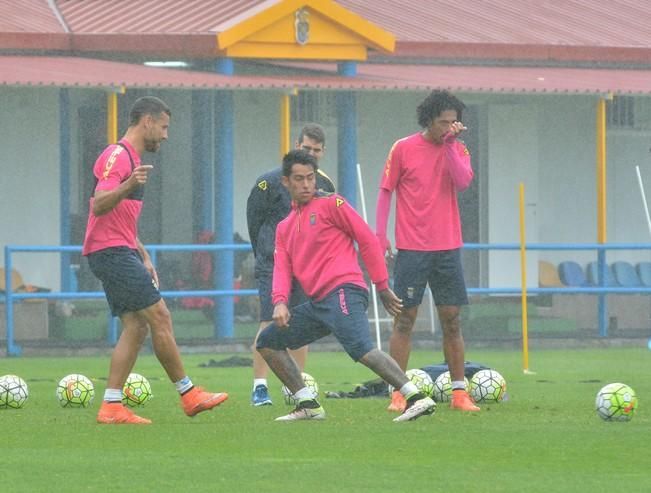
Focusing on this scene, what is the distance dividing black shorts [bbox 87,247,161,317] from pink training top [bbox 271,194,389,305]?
760 millimetres

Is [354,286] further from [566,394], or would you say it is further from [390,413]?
[566,394]

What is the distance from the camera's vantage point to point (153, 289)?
451 inches

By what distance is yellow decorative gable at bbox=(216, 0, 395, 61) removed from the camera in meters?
22.6

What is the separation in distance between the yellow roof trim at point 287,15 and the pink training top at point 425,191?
9810mm

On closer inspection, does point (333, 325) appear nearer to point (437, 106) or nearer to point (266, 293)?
point (437, 106)

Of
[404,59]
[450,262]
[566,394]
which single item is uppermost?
[404,59]

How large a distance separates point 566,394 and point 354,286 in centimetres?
360

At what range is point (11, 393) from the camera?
41.9 feet

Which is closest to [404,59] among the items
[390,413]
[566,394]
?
[566,394]

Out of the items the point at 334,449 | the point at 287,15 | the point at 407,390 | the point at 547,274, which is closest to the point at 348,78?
the point at 287,15

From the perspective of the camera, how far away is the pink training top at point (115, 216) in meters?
11.4

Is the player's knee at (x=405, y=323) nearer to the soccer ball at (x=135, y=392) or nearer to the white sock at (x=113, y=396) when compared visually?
the soccer ball at (x=135, y=392)

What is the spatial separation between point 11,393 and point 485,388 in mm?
3222

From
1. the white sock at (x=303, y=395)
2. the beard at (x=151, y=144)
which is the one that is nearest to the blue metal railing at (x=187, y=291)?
the beard at (x=151, y=144)
